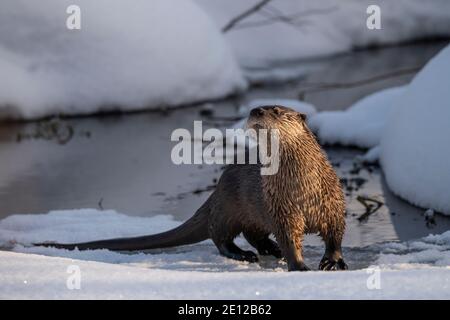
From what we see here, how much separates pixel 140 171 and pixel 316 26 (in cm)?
478

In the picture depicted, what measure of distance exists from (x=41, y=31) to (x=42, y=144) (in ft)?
4.56

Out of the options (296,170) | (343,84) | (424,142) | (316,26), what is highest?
(316,26)

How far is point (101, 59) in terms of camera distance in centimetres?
→ 906

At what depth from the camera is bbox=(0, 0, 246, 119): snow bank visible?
28.9 ft

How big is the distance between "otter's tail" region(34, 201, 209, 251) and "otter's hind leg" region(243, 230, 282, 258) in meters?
0.22

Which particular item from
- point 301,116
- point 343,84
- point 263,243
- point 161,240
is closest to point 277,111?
point 301,116

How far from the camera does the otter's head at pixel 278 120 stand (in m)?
4.33

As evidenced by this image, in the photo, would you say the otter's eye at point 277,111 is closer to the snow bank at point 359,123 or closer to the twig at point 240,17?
the snow bank at point 359,123

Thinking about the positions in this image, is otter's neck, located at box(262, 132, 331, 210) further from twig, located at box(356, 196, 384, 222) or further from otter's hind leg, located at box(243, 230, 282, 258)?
twig, located at box(356, 196, 384, 222)

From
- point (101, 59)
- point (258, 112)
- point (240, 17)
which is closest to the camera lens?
point (258, 112)

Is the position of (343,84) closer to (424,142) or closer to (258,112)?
(424,142)

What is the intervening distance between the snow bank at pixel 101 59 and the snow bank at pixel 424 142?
3.02 metres

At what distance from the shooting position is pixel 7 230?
5492 mm
